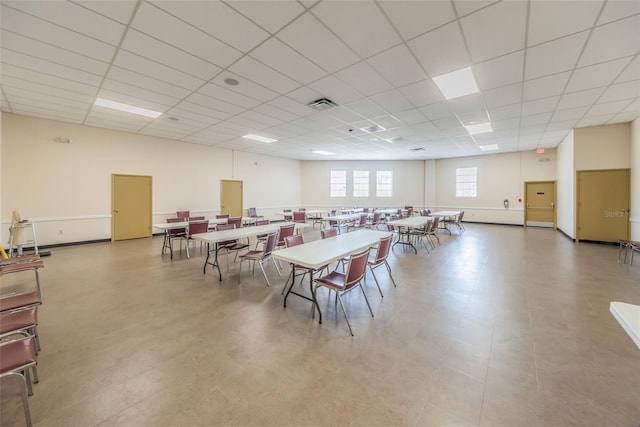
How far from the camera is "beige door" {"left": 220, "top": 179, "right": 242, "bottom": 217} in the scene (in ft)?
31.7

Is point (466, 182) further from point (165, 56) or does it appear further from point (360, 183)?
point (165, 56)

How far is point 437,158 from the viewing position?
11758 mm

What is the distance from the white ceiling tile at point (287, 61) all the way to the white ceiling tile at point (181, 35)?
0.35 meters

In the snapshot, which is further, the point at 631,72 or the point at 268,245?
the point at 268,245

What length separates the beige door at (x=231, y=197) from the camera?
9.66 meters

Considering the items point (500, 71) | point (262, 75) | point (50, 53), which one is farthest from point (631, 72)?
point (50, 53)

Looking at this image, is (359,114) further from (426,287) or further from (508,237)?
(508,237)

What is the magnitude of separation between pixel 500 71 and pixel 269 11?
3.39 metres

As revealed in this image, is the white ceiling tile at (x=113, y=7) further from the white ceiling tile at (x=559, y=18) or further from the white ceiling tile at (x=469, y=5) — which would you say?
the white ceiling tile at (x=559, y=18)

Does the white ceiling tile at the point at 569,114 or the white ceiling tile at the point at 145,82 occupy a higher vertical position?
the white ceiling tile at the point at 569,114

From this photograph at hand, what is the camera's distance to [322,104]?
4.85m

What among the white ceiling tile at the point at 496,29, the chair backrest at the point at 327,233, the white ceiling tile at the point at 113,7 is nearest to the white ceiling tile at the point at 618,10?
the white ceiling tile at the point at 496,29

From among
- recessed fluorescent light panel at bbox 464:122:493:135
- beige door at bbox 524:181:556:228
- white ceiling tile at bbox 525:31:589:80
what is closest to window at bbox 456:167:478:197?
beige door at bbox 524:181:556:228

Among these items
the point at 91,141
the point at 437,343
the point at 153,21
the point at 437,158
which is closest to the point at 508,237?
the point at 437,158
